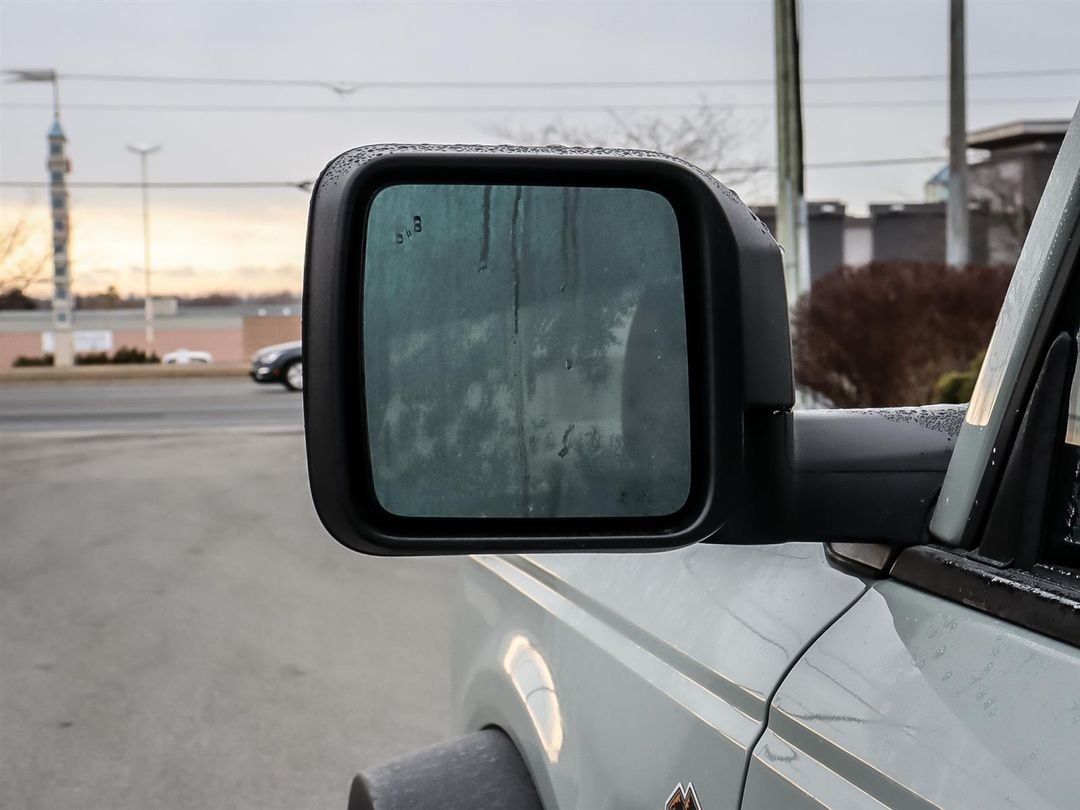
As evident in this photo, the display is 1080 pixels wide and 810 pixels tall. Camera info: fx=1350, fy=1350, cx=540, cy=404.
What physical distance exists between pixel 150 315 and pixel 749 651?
47.8m

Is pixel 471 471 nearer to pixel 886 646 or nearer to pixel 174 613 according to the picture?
pixel 886 646

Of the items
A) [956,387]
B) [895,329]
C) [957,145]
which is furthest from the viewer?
[957,145]

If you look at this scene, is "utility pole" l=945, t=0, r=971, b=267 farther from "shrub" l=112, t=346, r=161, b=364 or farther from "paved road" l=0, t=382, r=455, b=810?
"shrub" l=112, t=346, r=161, b=364

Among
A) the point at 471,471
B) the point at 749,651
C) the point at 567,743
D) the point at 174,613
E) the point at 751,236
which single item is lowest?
the point at 174,613

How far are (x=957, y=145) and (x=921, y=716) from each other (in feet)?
49.9

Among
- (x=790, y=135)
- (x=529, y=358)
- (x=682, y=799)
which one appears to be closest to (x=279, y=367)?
(x=790, y=135)

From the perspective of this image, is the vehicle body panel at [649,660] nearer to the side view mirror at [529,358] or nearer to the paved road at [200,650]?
the side view mirror at [529,358]

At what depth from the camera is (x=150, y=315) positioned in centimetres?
4712

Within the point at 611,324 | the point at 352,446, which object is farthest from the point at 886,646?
the point at 352,446

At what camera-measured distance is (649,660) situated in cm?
173

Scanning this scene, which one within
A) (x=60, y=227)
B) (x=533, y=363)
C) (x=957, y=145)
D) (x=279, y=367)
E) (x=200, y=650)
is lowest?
(x=200, y=650)

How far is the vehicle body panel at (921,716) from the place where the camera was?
1.02 metres

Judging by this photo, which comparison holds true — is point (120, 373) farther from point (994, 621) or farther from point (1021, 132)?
point (994, 621)

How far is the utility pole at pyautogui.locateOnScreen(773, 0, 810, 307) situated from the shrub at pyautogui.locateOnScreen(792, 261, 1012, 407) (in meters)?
0.93
